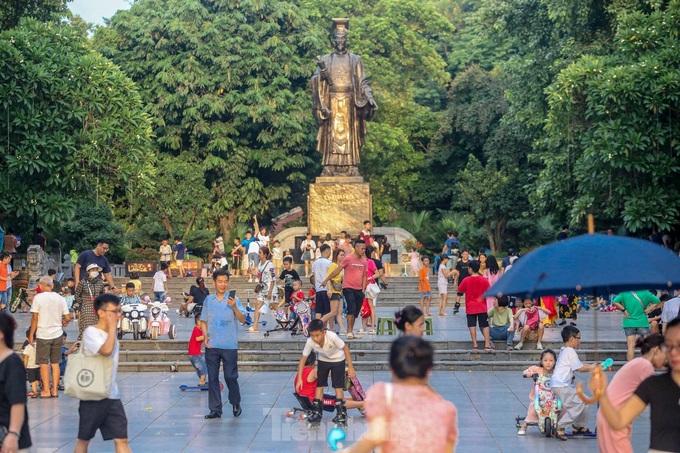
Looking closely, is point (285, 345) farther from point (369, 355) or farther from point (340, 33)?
point (340, 33)

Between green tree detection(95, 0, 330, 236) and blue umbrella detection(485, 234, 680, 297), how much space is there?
115 feet

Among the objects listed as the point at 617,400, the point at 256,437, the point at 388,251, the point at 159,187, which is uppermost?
the point at 159,187

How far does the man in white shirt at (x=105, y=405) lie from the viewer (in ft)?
26.1

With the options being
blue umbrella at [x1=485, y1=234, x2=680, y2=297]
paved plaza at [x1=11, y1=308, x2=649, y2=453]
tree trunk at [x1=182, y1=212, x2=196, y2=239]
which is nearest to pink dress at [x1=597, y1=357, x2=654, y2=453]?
blue umbrella at [x1=485, y1=234, x2=680, y2=297]

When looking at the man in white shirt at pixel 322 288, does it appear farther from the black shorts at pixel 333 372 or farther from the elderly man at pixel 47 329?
the black shorts at pixel 333 372

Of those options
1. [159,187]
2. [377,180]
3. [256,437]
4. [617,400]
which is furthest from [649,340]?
[377,180]

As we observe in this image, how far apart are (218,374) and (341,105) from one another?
794 inches

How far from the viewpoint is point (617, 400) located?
674 cm

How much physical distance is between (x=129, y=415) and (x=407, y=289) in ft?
53.9

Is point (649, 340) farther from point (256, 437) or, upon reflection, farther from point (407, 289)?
point (407, 289)

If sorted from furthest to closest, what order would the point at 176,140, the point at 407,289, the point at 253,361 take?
the point at 176,140 < the point at 407,289 < the point at 253,361

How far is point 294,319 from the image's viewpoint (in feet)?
62.6

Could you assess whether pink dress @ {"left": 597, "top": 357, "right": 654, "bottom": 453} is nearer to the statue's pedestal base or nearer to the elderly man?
the elderly man

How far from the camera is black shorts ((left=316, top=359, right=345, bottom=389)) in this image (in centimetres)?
1141
